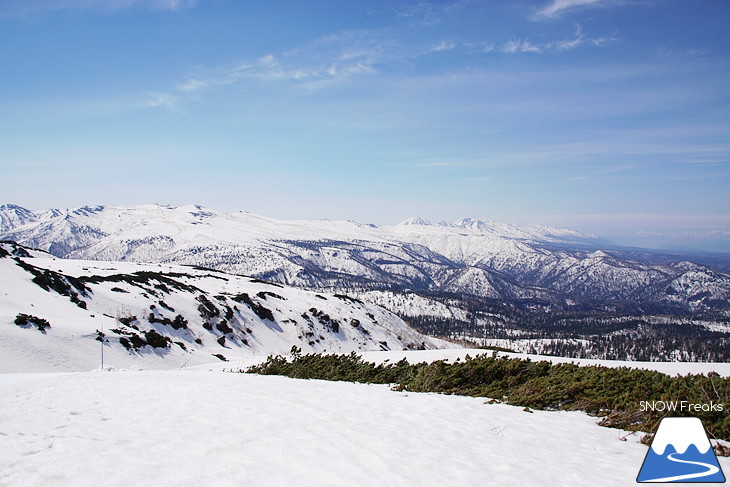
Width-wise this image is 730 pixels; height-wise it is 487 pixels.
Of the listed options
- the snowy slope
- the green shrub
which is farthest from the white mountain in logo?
the snowy slope

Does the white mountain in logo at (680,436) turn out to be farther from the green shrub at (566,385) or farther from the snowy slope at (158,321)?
the snowy slope at (158,321)

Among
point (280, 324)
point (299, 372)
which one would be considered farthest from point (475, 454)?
point (280, 324)

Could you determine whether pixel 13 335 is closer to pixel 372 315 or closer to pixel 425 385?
pixel 425 385

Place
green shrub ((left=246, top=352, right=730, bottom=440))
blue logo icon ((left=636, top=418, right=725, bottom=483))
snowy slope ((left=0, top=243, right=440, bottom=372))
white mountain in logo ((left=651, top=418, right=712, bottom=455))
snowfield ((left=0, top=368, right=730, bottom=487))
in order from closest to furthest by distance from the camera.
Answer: snowfield ((left=0, top=368, right=730, bottom=487)) → blue logo icon ((left=636, top=418, right=725, bottom=483)) → white mountain in logo ((left=651, top=418, right=712, bottom=455)) → green shrub ((left=246, top=352, right=730, bottom=440)) → snowy slope ((left=0, top=243, right=440, bottom=372))

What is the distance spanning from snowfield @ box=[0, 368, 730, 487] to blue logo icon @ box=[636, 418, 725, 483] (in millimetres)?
433

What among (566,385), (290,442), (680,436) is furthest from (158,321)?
(680,436)

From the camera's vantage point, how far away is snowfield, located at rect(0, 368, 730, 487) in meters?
5.90

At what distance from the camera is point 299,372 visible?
1986 centimetres

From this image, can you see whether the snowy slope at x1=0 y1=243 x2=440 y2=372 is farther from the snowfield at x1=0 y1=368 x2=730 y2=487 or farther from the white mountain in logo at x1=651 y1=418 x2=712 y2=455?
the white mountain in logo at x1=651 y1=418 x2=712 y2=455

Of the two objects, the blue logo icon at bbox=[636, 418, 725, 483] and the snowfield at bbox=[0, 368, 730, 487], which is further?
the blue logo icon at bbox=[636, 418, 725, 483]

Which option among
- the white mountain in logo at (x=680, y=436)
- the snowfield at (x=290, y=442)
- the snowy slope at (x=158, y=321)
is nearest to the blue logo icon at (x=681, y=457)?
the white mountain in logo at (x=680, y=436)

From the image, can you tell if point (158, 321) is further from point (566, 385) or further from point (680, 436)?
point (680, 436)

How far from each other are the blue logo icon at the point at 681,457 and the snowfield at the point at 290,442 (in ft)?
1.42

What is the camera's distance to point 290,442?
7.46 meters
